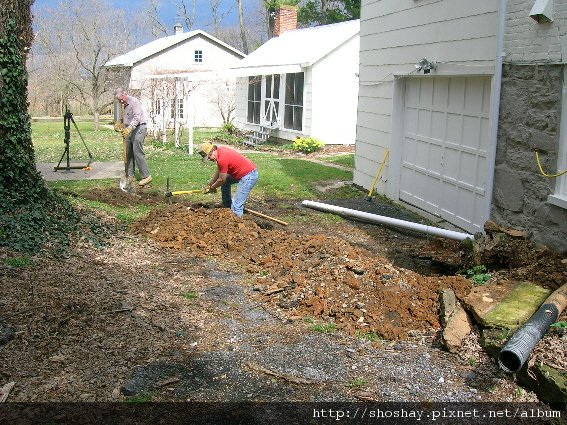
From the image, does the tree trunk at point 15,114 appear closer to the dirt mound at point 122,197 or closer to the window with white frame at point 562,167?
the dirt mound at point 122,197

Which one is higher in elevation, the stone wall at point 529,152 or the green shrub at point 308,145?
the stone wall at point 529,152

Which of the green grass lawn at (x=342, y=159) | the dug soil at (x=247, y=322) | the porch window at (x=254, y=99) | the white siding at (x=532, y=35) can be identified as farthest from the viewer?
the porch window at (x=254, y=99)

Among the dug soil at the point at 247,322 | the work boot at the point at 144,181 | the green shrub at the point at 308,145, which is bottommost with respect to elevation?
the dug soil at the point at 247,322

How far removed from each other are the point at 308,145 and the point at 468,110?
499 inches

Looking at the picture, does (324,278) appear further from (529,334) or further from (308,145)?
(308,145)

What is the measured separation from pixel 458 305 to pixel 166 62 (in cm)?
3328

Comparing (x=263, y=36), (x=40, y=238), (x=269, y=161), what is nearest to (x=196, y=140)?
(x=269, y=161)

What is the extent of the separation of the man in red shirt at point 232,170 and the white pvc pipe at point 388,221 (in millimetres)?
1974

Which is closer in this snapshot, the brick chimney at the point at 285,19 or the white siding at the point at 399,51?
the white siding at the point at 399,51

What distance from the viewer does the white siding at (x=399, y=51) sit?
994 cm

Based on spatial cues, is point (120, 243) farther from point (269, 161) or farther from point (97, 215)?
point (269, 161)

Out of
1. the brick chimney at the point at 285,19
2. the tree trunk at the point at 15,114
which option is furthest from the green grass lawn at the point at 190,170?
the brick chimney at the point at 285,19

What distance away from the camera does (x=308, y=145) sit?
75.8 feet

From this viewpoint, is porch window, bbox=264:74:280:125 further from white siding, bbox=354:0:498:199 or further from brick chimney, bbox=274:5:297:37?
white siding, bbox=354:0:498:199
